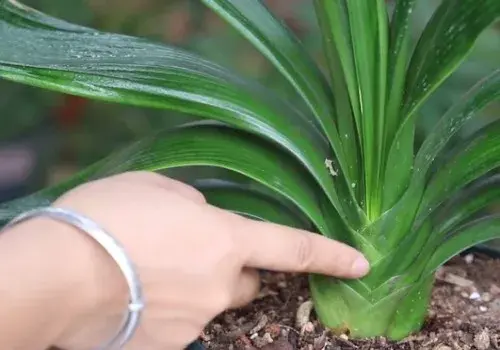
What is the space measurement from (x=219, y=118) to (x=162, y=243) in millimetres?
159

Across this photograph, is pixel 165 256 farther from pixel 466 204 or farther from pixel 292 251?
pixel 466 204

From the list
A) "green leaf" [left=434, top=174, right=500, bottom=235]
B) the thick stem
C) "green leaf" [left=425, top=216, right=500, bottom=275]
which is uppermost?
"green leaf" [left=434, top=174, right=500, bottom=235]

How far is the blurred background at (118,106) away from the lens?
1093mm

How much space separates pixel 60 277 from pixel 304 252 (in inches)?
9.3

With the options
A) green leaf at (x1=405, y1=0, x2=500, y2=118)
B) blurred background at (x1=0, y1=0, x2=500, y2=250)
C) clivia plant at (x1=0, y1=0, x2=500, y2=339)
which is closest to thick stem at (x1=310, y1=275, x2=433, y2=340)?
clivia plant at (x1=0, y1=0, x2=500, y2=339)

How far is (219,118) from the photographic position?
2.44 feet

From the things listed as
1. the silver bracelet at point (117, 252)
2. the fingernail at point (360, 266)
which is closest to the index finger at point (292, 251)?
the fingernail at point (360, 266)

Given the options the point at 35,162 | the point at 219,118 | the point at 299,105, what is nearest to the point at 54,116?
the point at 35,162

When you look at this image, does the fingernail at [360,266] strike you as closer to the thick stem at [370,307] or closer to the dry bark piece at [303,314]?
the thick stem at [370,307]

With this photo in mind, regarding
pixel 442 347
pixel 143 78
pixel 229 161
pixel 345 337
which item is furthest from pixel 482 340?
pixel 143 78

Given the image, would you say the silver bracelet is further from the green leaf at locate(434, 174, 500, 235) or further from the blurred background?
the blurred background

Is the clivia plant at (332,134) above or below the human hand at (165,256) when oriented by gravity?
above

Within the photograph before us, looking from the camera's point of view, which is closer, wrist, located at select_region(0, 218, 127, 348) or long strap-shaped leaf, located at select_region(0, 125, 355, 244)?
wrist, located at select_region(0, 218, 127, 348)

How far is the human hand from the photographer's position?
0.64m
